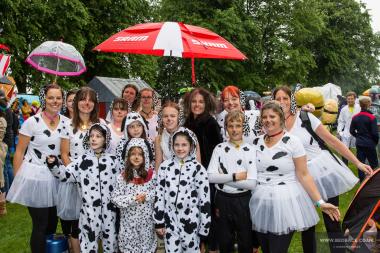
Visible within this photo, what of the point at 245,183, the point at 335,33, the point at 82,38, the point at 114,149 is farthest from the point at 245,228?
Answer: the point at 335,33

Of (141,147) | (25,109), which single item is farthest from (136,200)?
(25,109)

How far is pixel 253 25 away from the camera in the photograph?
85.8 ft

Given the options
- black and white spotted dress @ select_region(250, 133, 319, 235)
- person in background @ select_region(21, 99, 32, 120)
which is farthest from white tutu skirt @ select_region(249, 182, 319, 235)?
person in background @ select_region(21, 99, 32, 120)

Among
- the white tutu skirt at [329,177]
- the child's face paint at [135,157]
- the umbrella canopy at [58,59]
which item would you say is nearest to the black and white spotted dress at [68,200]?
the child's face paint at [135,157]

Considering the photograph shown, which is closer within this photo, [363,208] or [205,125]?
[363,208]

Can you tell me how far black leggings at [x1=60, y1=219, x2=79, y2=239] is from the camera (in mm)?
4793

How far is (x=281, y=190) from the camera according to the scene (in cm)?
388

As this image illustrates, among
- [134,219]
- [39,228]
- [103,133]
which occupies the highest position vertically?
[103,133]

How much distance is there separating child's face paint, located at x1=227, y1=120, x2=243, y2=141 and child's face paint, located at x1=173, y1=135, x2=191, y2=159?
469mm

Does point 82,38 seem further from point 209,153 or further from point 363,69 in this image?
point 363,69

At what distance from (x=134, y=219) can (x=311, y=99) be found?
231 cm

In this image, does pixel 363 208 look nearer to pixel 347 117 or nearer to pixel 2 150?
pixel 2 150

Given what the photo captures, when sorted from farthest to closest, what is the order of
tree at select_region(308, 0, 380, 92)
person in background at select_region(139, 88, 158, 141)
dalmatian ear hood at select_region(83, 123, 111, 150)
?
1. tree at select_region(308, 0, 380, 92)
2. person in background at select_region(139, 88, 158, 141)
3. dalmatian ear hood at select_region(83, 123, 111, 150)

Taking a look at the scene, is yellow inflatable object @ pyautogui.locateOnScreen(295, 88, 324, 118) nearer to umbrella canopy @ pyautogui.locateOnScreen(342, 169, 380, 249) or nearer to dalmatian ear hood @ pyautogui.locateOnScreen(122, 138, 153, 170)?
umbrella canopy @ pyautogui.locateOnScreen(342, 169, 380, 249)
